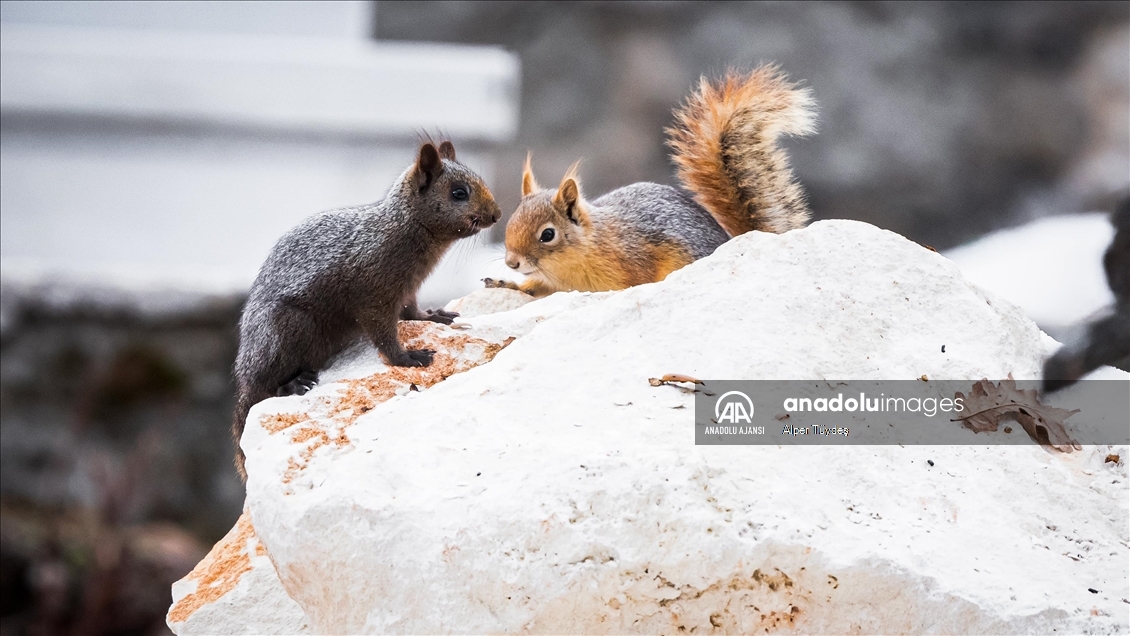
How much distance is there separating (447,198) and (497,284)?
0.44m

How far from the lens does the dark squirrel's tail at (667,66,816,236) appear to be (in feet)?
5.20

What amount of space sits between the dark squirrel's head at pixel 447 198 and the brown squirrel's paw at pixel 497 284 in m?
0.40

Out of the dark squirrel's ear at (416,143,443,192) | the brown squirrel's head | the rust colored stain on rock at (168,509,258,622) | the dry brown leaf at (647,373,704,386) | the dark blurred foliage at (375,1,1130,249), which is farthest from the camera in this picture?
the dark blurred foliage at (375,1,1130,249)

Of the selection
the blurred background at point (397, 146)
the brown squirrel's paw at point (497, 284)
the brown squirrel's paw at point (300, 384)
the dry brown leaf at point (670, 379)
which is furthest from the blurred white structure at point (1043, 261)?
the brown squirrel's paw at point (300, 384)

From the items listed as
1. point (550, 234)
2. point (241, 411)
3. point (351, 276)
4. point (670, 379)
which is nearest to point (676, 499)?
point (670, 379)

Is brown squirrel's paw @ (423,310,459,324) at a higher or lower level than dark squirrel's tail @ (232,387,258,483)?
higher

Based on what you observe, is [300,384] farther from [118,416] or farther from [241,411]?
[118,416]

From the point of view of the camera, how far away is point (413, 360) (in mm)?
1169

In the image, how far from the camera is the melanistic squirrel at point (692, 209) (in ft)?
5.12

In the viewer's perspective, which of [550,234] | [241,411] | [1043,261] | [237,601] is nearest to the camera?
[237,601]

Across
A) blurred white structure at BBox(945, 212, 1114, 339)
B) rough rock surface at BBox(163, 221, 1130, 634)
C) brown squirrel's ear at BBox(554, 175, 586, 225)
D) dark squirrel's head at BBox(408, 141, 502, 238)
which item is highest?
blurred white structure at BBox(945, 212, 1114, 339)

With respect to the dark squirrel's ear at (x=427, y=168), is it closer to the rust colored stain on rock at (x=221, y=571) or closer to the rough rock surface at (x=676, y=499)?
the rough rock surface at (x=676, y=499)

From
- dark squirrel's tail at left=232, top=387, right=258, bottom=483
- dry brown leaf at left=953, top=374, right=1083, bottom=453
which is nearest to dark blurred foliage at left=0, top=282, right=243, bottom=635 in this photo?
dark squirrel's tail at left=232, top=387, right=258, bottom=483

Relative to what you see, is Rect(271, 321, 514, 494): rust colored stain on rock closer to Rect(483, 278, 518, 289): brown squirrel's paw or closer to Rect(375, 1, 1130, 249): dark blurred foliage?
Rect(483, 278, 518, 289): brown squirrel's paw
